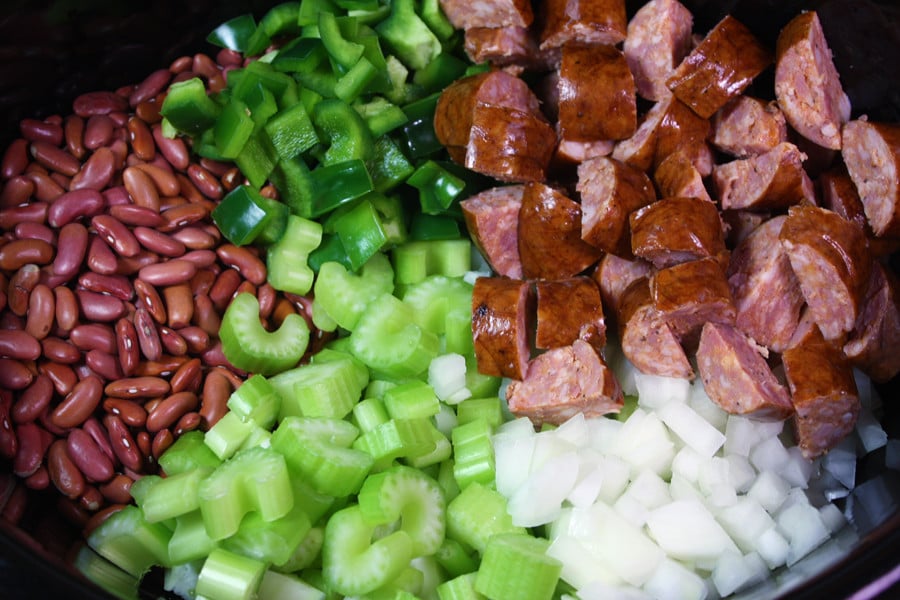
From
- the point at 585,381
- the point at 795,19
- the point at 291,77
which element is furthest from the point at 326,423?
the point at 795,19

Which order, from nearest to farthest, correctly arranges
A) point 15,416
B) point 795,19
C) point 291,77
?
point 15,416
point 795,19
point 291,77

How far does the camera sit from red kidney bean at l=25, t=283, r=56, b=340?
2.34m

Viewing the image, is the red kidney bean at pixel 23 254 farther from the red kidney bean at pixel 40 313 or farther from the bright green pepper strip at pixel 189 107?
the bright green pepper strip at pixel 189 107

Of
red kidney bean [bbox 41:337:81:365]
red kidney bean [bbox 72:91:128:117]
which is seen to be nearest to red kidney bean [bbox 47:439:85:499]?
red kidney bean [bbox 41:337:81:365]

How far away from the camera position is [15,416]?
2264 mm

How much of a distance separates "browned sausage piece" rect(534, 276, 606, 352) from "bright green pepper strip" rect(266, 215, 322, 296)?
82 centimetres

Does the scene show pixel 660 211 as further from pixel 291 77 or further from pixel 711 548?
pixel 291 77

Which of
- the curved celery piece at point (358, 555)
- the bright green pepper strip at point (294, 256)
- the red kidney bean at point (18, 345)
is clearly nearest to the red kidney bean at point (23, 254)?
the red kidney bean at point (18, 345)

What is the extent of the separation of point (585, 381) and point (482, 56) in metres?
1.23

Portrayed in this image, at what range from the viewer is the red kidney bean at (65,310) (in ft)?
7.73

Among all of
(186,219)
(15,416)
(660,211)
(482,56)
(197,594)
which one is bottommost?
(197,594)

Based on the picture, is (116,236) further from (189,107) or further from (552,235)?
(552,235)

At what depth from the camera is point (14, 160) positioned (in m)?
2.62

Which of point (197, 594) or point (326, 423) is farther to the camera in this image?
point (326, 423)
